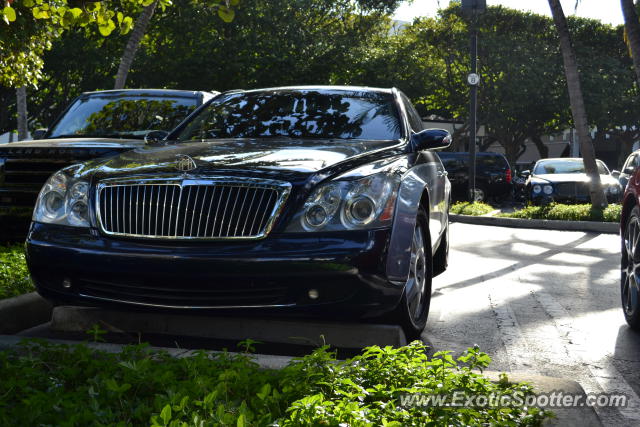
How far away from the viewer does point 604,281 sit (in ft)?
26.8

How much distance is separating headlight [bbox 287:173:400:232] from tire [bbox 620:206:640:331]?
6.99 ft

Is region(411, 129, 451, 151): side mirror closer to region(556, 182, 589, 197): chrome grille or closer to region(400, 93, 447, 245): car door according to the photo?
region(400, 93, 447, 245): car door

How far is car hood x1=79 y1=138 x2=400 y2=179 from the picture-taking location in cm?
446

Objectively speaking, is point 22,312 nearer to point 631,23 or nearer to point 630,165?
point 630,165

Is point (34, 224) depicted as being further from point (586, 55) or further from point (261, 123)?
point (586, 55)

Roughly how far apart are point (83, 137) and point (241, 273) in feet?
16.5

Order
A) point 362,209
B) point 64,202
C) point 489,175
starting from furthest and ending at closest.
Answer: point 489,175 → point 64,202 → point 362,209

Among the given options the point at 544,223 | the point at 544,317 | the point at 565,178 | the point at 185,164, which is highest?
the point at 185,164

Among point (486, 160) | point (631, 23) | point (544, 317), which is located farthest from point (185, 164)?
point (486, 160)

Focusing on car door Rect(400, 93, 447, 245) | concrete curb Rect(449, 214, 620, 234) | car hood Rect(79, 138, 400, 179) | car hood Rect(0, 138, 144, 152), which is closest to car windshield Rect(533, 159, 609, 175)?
concrete curb Rect(449, 214, 620, 234)

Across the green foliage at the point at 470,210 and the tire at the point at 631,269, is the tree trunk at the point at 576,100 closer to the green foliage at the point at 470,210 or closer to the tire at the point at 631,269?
the green foliage at the point at 470,210

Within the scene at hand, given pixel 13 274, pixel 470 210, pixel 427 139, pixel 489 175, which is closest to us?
pixel 427 139

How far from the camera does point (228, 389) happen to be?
3.27 m

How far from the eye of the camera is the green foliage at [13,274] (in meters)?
5.71
